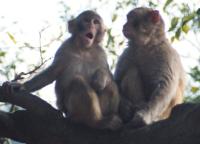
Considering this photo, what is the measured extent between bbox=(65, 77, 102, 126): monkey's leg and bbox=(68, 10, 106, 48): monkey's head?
3.20 ft

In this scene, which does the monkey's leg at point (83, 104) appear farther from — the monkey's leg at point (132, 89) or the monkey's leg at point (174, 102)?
the monkey's leg at point (174, 102)

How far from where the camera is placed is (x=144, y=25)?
7.56 m

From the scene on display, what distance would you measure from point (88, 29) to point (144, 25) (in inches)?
39.1

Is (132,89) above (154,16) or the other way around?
the other way around

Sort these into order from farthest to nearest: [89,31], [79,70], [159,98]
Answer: [89,31] → [159,98] → [79,70]

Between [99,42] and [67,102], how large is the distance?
1.38 m

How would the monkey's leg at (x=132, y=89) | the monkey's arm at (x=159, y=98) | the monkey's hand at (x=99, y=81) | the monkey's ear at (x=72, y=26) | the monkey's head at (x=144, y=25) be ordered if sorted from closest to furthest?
1. the monkey's hand at (x=99, y=81)
2. the monkey's arm at (x=159, y=98)
3. the monkey's leg at (x=132, y=89)
4. the monkey's ear at (x=72, y=26)
5. the monkey's head at (x=144, y=25)

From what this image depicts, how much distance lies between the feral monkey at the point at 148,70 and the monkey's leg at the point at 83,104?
503 millimetres

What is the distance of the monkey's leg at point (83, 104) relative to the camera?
588cm

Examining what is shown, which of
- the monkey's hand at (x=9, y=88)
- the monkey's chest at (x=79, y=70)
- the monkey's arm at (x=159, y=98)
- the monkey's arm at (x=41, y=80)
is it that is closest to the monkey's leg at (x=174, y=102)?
the monkey's arm at (x=159, y=98)

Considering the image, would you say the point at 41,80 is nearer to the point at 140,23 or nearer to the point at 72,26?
the point at 72,26

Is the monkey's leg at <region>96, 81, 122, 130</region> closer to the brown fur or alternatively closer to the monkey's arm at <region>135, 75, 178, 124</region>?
the brown fur

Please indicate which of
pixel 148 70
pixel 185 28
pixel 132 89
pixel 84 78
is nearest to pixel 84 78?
pixel 84 78

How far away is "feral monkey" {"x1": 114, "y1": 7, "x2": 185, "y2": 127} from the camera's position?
6.76 meters
